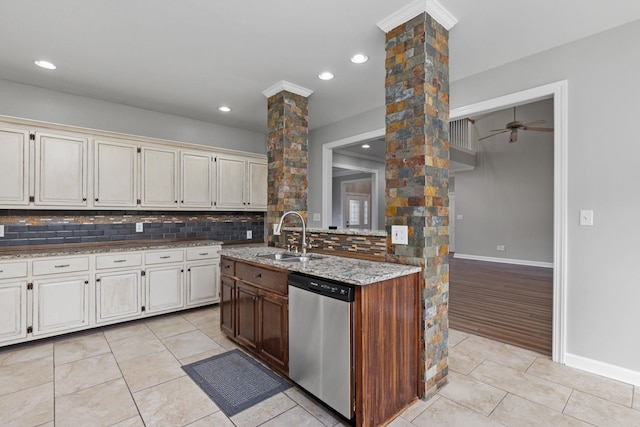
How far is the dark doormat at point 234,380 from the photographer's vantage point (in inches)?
81.5

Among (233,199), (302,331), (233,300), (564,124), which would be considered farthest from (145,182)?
(564,124)

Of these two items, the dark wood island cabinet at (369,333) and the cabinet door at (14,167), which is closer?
the dark wood island cabinet at (369,333)

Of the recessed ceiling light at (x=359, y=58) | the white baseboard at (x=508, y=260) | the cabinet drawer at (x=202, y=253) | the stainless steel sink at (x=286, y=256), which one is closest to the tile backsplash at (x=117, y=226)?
the cabinet drawer at (x=202, y=253)

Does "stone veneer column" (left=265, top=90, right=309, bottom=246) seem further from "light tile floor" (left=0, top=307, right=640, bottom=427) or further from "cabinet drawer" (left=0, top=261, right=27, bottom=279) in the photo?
"cabinet drawer" (left=0, top=261, right=27, bottom=279)

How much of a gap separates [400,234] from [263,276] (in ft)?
3.66

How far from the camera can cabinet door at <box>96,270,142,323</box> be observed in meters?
3.25

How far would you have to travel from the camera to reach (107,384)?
89.0 inches

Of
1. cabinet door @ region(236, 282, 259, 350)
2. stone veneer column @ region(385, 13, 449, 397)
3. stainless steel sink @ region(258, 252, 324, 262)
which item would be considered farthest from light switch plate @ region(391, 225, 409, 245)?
cabinet door @ region(236, 282, 259, 350)

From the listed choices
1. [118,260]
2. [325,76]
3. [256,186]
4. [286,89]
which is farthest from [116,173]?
[325,76]

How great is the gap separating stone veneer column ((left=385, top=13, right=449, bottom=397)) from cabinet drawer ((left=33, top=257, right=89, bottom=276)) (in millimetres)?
3013

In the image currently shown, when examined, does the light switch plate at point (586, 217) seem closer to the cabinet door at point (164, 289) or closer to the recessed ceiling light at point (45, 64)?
the cabinet door at point (164, 289)

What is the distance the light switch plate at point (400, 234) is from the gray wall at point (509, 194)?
6.21 meters

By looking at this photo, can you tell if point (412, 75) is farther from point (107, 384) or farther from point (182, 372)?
point (107, 384)

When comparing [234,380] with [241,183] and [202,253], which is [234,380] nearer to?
[202,253]
